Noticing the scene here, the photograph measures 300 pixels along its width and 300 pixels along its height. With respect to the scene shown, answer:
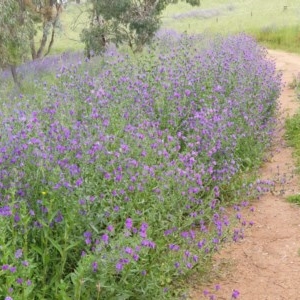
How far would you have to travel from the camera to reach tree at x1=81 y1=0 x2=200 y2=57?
1400 cm

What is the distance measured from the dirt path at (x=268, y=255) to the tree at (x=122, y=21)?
9.22 meters

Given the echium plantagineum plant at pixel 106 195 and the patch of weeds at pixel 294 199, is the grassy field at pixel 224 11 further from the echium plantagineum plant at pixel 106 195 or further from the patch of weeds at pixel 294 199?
the echium plantagineum plant at pixel 106 195

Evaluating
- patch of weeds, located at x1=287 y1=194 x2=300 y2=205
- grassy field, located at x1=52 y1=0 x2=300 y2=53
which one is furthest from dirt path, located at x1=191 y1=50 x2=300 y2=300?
grassy field, located at x1=52 y1=0 x2=300 y2=53

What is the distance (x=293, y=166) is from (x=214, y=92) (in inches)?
54.7

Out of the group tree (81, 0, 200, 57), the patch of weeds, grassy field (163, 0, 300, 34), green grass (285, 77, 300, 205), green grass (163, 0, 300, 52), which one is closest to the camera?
the patch of weeds

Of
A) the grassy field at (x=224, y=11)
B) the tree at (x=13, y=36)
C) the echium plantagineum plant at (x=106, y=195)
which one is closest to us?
the echium plantagineum plant at (x=106, y=195)

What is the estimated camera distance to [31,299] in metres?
2.85

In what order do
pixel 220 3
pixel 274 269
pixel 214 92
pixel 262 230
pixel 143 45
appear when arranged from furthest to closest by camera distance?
pixel 220 3
pixel 143 45
pixel 214 92
pixel 262 230
pixel 274 269

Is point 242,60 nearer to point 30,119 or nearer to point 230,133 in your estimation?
point 230,133

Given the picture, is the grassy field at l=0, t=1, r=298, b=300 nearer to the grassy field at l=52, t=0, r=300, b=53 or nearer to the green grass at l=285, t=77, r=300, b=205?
the green grass at l=285, t=77, r=300, b=205

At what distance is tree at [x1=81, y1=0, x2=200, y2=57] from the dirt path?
30.3 feet

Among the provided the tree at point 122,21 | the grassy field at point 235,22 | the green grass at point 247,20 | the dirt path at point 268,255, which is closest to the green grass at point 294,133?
the dirt path at point 268,255

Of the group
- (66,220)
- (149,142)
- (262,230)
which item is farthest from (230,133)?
(66,220)

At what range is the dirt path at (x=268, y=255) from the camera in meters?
3.82
